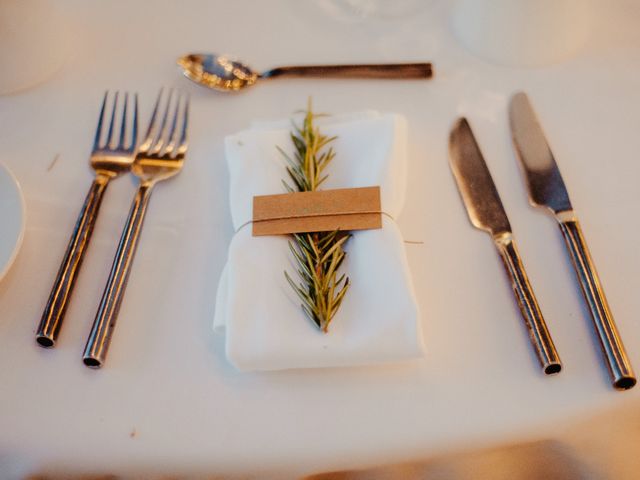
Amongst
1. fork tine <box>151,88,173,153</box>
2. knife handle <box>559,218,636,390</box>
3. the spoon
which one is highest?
the spoon

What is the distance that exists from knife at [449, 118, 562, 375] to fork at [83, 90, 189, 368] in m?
0.35

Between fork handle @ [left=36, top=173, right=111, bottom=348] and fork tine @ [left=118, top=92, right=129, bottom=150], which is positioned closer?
fork handle @ [left=36, top=173, right=111, bottom=348]

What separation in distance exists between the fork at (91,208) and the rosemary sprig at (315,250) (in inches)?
8.4

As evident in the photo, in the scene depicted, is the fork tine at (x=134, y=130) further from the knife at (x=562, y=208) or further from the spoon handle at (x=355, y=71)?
the knife at (x=562, y=208)

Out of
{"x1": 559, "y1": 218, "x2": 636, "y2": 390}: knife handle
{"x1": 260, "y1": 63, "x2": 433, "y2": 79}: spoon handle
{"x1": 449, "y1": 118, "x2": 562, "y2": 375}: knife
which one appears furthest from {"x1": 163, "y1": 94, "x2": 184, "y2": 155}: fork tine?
{"x1": 559, "y1": 218, "x2": 636, "y2": 390}: knife handle

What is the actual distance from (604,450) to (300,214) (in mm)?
367

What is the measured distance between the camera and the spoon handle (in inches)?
31.6

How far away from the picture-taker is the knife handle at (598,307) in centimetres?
51

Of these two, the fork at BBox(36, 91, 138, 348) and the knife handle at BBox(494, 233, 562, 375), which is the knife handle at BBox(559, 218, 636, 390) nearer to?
the knife handle at BBox(494, 233, 562, 375)

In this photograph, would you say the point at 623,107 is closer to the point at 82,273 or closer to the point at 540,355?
the point at 540,355

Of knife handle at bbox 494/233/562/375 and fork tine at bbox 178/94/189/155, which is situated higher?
fork tine at bbox 178/94/189/155

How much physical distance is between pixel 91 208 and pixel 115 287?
4.9 inches

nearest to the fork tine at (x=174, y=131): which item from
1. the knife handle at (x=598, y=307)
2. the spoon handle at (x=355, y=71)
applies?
the spoon handle at (x=355, y=71)

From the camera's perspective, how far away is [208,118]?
0.77m
